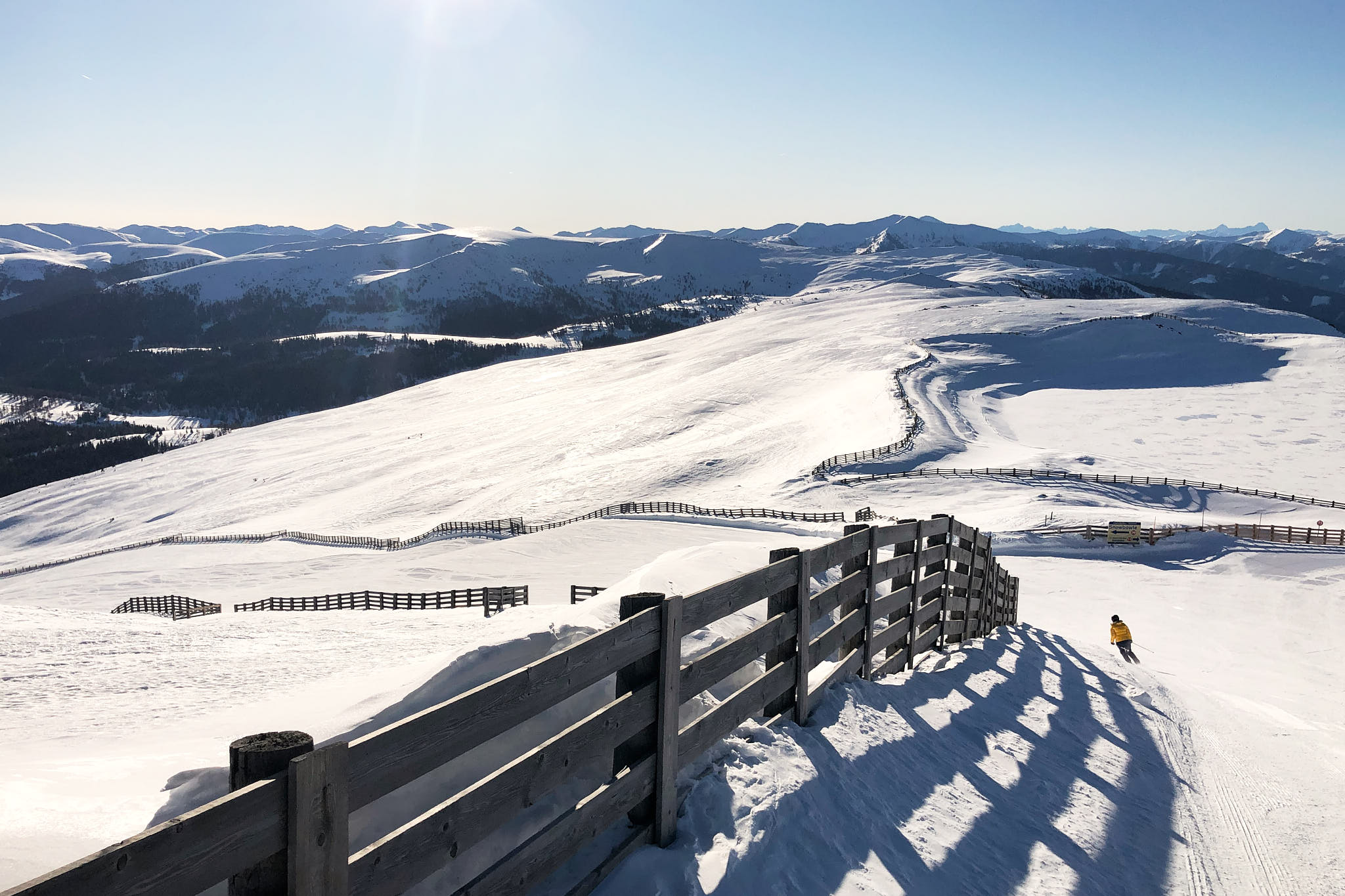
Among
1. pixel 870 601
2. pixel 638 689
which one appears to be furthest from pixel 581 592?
pixel 638 689

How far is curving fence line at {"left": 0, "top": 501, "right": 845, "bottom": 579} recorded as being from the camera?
39844 millimetres

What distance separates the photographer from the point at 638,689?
4.24 meters

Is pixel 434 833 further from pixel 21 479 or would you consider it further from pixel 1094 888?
pixel 21 479

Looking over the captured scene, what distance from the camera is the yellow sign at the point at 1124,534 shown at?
107ft

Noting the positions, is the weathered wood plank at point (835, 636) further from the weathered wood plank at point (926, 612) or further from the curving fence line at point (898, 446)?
the curving fence line at point (898, 446)

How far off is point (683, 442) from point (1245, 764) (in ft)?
175

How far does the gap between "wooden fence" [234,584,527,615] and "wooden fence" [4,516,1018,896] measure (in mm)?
15186

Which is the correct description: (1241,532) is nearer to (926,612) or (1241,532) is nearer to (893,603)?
(926,612)

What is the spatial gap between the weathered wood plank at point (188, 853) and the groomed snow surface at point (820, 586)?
1.96m

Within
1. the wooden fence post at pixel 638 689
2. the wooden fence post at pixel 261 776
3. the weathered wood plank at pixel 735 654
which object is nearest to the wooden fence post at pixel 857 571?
the weathered wood plank at pixel 735 654

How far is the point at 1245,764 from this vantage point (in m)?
8.03

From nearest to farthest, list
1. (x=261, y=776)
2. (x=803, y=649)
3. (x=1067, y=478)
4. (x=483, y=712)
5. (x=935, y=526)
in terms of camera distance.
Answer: (x=261, y=776), (x=483, y=712), (x=803, y=649), (x=935, y=526), (x=1067, y=478)

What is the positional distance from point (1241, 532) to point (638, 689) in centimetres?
3797

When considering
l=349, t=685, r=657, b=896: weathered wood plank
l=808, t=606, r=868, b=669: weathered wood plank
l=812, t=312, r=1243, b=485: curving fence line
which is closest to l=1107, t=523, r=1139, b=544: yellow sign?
l=812, t=312, r=1243, b=485: curving fence line
